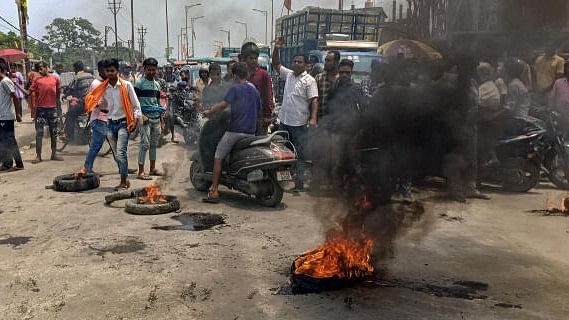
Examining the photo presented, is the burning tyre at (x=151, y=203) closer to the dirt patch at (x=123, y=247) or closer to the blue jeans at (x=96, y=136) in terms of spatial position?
the dirt patch at (x=123, y=247)

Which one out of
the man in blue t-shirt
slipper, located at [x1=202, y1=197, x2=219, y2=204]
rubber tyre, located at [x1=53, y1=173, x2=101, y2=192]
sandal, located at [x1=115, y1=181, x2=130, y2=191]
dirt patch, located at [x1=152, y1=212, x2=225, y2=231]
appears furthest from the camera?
sandal, located at [x1=115, y1=181, x2=130, y2=191]

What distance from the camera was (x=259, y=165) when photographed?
6.52m

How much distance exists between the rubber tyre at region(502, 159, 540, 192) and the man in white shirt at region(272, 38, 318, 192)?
3094mm

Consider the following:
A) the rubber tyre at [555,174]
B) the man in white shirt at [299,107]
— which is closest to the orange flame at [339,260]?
the man in white shirt at [299,107]

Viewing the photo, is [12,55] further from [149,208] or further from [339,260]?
[339,260]

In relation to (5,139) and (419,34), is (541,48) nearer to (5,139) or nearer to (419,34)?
(419,34)

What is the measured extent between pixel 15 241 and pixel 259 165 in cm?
283

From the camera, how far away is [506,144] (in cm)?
784

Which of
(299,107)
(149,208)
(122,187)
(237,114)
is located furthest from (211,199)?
(299,107)

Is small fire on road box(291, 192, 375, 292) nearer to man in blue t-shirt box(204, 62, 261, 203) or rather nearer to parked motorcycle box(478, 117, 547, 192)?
man in blue t-shirt box(204, 62, 261, 203)

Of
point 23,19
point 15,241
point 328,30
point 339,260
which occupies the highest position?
point 23,19

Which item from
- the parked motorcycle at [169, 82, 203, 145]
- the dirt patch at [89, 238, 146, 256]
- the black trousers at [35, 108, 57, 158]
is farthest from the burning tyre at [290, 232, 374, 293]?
the parked motorcycle at [169, 82, 203, 145]

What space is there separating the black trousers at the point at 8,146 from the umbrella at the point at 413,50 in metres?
6.72

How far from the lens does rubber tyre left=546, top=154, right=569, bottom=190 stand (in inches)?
321
